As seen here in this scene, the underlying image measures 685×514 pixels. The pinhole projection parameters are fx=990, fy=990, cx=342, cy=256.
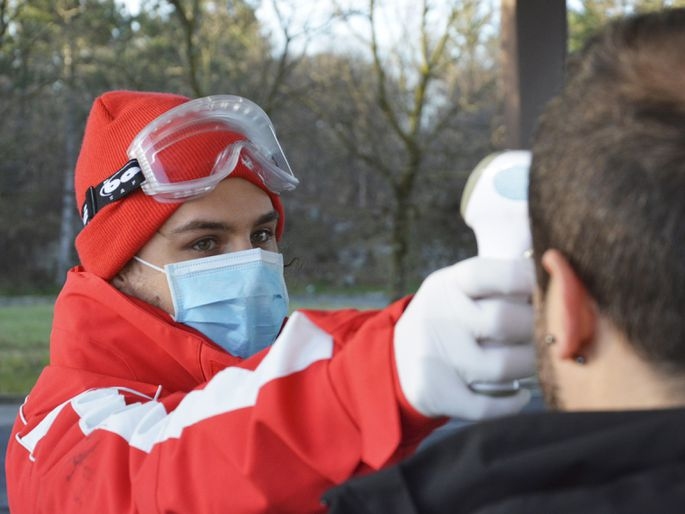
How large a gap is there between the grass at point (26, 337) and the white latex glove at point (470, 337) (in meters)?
6.86

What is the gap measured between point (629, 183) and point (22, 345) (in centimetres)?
1313

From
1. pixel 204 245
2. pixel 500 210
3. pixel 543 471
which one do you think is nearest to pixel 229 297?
pixel 204 245

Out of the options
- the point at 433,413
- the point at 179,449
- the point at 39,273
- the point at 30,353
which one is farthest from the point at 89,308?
the point at 39,273

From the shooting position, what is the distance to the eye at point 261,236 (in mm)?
2203

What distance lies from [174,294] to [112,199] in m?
0.25

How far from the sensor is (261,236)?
2223mm

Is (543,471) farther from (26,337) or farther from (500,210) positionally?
(26,337)

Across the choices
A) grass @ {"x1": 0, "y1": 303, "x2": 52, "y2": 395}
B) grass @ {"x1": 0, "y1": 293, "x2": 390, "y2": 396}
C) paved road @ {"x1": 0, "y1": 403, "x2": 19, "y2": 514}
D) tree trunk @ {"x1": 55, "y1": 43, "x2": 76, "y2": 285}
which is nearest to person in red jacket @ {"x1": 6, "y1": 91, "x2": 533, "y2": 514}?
paved road @ {"x1": 0, "y1": 403, "x2": 19, "y2": 514}

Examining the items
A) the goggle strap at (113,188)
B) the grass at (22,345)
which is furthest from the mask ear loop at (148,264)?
the grass at (22,345)

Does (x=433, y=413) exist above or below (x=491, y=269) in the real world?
below

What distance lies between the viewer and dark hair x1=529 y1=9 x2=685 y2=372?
884 millimetres

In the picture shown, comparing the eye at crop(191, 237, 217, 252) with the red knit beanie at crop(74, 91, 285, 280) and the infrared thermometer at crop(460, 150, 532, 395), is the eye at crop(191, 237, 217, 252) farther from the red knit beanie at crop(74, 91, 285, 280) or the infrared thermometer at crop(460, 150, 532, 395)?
the infrared thermometer at crop(460, 150, 532, 395)

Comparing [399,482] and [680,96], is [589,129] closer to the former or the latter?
[680,96]

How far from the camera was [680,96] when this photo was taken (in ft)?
2.94
